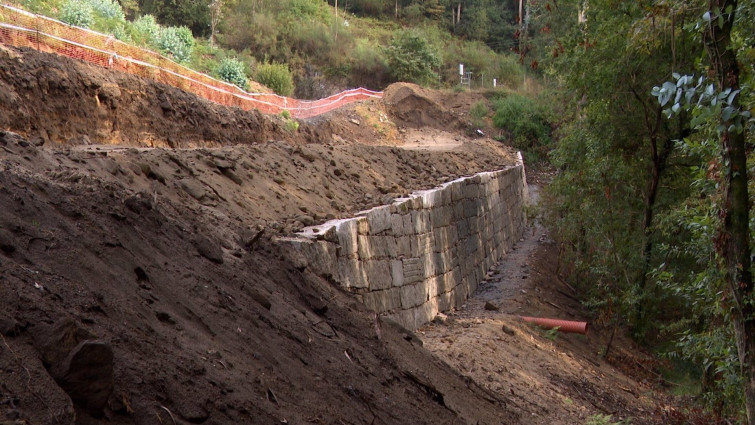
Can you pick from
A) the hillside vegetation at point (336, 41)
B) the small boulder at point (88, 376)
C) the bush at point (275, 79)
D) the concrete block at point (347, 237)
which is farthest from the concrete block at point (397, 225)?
the bush at point (275, 79)

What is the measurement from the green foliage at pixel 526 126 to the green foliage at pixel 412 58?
7.36 metres

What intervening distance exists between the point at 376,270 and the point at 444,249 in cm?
437

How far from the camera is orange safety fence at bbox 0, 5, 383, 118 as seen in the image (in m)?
13.3

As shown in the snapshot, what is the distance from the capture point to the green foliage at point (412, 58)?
46.2 meters

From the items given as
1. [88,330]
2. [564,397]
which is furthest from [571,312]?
[88,330]

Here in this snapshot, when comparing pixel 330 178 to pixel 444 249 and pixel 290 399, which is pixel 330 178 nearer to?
pixel 444 249

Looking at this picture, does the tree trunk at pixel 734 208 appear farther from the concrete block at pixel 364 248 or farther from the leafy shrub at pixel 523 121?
the leafy shrub at pixel 523 121

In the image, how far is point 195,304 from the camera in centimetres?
504

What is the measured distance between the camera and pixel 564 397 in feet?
34.7

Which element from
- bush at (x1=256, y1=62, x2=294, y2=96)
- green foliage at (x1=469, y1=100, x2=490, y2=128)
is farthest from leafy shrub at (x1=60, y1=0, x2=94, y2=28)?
green foliage at (x1=469, y1=100, x2=490, y2=128)

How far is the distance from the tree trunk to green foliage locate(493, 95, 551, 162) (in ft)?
110

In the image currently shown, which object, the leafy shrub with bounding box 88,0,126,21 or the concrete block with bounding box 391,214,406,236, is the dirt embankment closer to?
the concrete block with bounding box 391,214,406,236

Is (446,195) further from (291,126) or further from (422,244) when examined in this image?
(291,126)

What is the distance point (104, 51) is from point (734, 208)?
12856 millimetres
